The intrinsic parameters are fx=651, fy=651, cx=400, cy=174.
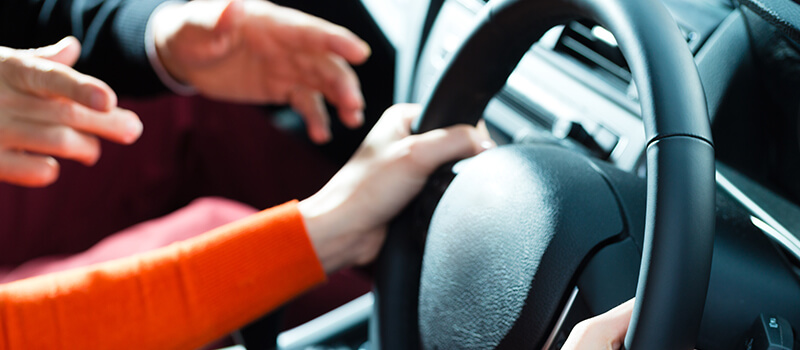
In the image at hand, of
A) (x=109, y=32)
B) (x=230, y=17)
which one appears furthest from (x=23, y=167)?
(x=109, y=32)

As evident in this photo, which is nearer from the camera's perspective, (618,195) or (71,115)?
(618,195)

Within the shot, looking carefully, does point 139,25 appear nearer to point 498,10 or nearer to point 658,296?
point 498,10

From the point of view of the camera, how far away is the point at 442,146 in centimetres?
59

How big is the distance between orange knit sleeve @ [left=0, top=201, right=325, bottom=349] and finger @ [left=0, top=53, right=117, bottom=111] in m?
0.15

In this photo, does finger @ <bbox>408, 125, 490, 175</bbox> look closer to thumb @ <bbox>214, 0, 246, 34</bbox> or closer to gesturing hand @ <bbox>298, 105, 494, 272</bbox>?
gesturing hand @ <bbox>298, 105, 494, 272</bbox>

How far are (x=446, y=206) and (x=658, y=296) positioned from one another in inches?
9.7

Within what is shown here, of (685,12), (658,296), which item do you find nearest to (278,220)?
(658,296)

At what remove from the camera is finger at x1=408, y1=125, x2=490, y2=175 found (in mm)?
588

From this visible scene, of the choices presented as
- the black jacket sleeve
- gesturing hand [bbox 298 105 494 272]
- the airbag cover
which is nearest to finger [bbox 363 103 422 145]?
gesturing hand [bbox 298 105 494 272]

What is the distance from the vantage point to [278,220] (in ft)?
2.01

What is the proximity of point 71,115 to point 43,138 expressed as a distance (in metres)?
0.04

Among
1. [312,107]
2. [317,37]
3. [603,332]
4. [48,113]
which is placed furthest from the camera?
[312,107]

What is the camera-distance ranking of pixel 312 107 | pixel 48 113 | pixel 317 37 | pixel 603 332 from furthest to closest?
pixel 312 107 < pixel 317 37 < pixel 48 113 < pixel 603 332

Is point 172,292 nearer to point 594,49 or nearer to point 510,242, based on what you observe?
point 510,242
